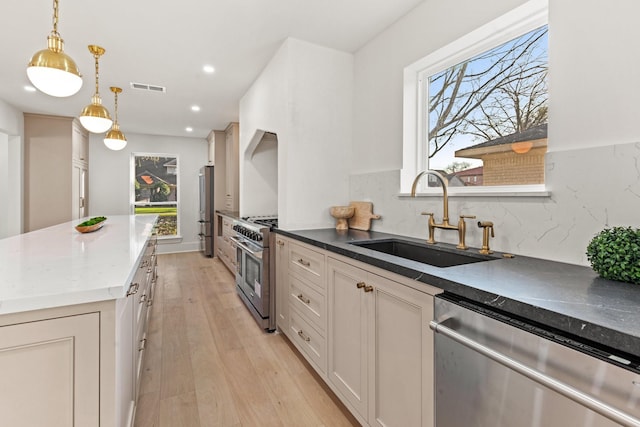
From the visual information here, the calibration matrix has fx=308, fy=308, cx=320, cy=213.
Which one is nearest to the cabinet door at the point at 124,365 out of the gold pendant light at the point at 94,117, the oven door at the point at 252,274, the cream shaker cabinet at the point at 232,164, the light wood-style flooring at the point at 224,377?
the light wood-style flooring at the point at 224,377

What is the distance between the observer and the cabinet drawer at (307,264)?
1.96 metres

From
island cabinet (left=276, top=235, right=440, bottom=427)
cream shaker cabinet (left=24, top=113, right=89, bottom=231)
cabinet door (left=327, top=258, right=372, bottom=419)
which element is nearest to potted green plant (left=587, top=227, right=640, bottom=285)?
island cabinet (left=276, top=235, right=440, bottom=427)

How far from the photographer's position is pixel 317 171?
9.07ft

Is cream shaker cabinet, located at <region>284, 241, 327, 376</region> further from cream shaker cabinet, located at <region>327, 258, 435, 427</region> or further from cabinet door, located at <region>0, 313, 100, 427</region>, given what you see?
cabinet door, located at <region>0, 313, 100, 427</region>

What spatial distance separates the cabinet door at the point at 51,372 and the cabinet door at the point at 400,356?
1.08 metres

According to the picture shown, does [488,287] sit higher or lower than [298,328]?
higher

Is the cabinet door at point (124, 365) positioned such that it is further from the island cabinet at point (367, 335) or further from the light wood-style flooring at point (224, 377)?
the island cabinet at point (367, 335)

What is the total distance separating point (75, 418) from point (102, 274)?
0.46 metres

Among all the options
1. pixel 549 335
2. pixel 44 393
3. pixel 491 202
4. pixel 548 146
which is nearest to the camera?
pixel 549 335

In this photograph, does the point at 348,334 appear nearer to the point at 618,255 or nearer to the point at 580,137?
the point at 618,255

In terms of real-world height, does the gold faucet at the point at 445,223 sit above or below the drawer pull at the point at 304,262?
above

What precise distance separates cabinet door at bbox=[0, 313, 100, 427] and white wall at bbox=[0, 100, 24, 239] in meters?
5.43

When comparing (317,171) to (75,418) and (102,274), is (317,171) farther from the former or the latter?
(75,418)

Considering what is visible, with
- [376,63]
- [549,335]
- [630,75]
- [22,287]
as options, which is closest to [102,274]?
[22,287]
